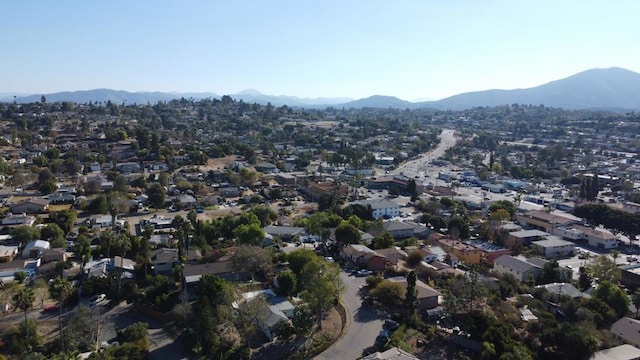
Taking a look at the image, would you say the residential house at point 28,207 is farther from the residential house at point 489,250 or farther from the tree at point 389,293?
the residential house at point 489,250

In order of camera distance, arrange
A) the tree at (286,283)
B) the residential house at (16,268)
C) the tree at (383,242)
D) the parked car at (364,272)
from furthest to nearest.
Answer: the tree at (383,242) < the parked car at (364,272) < the residential house at (16,268) < the tree at (286,283)

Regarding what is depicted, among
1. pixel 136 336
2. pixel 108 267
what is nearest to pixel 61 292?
pixel 136 336

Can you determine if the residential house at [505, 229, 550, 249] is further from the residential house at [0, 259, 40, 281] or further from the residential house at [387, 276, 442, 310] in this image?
the residential house at [0, 259, 40, 281]

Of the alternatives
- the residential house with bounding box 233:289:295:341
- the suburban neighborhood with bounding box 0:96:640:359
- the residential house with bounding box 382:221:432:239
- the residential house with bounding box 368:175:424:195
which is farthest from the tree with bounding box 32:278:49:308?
the residential house with bounding box 368:175:424:195

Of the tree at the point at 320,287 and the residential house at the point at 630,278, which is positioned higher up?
the tree at the point at 320,287

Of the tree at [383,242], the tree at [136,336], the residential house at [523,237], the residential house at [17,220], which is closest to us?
the tree at [136,336]

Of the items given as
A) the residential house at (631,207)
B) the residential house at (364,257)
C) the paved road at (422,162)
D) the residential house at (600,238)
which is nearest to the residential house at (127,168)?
the paved road at (422,162)

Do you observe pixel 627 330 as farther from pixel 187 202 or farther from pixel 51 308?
pixel 187 202
